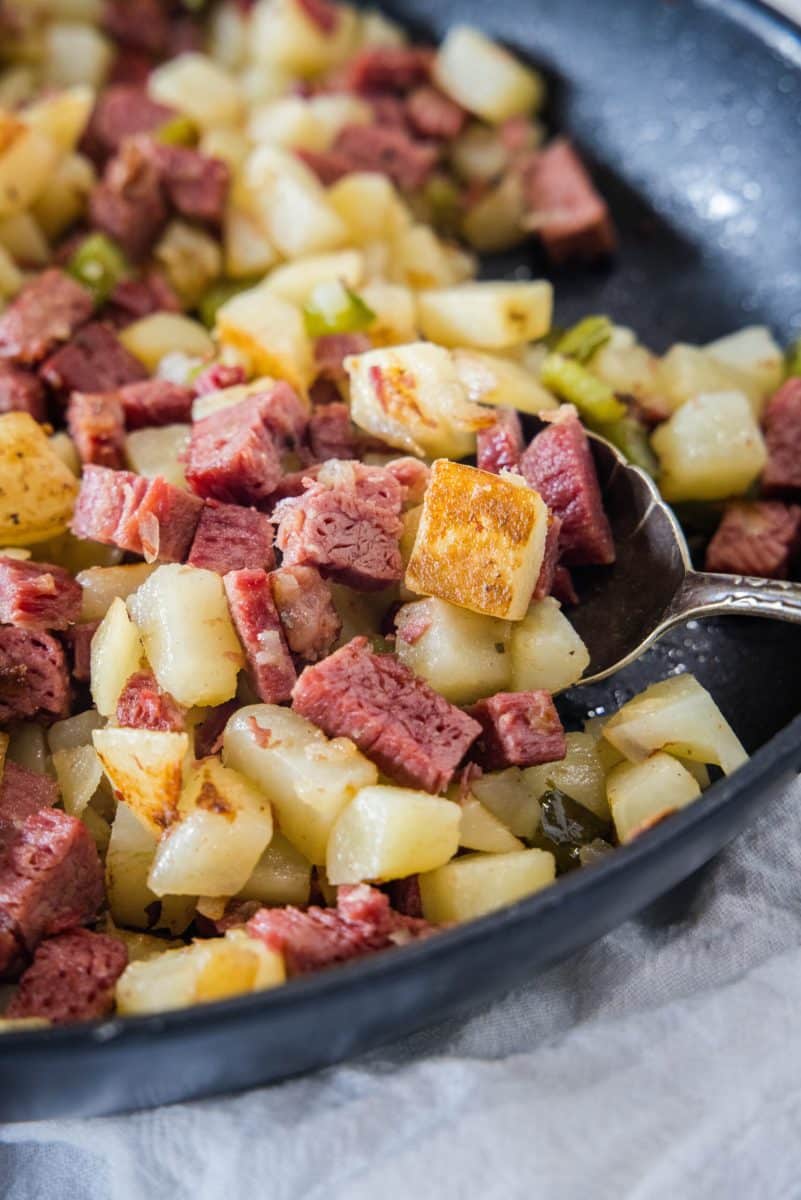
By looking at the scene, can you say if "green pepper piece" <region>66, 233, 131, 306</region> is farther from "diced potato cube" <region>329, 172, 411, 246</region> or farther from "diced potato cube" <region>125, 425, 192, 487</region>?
"diced potato cube" <region>125, 425, 192, 487</region>

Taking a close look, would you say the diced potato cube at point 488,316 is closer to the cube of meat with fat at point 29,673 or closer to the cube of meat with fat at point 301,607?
the cube of meat with fat at point 301,607

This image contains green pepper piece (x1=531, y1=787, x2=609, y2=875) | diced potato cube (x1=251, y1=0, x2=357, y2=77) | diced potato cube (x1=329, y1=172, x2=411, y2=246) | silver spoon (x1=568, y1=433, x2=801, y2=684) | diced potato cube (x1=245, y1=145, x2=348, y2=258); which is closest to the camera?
green pepper piece (x1=531, y1=787, x2=609, y2=875)

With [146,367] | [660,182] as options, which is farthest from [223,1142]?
[660,182]

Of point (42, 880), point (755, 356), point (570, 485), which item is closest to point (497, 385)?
point (570, 485)

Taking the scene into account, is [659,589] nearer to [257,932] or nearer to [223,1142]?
[257,932]

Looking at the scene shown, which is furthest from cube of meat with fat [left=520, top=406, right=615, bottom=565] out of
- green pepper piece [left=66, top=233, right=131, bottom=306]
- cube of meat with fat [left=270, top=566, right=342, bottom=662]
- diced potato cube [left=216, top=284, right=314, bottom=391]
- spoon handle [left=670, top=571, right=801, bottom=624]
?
green pepper piece [left=66, top=233, right=131, bottom=306]

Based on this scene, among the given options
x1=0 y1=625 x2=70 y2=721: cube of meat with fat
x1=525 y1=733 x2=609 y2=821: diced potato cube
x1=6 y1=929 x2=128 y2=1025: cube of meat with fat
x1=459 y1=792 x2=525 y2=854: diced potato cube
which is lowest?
x1=6 y1=929 x2=128 y2=1025: cube of meat with fat

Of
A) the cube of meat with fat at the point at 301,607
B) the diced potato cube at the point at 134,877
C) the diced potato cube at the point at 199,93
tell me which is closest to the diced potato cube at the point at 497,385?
the cube of meat with fat at the point at 301,607
